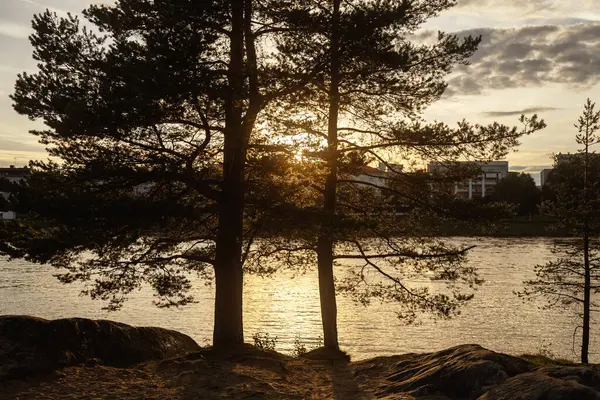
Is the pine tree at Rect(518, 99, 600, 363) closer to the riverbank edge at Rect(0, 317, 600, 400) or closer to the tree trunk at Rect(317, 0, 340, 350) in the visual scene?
the tree trunk at Rect(317, 0, 340, 350)

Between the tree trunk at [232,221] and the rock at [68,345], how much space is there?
121 centimetres

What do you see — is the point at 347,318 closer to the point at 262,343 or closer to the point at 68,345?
the point at 262,343

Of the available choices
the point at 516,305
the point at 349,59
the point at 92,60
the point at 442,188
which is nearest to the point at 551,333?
the point at 516,305

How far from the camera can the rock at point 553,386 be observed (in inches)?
284

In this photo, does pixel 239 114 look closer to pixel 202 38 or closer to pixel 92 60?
pixel 202 38

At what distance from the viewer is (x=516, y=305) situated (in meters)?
31.2

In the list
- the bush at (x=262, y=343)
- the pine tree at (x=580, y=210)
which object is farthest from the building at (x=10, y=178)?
the pine tree at (x=580, y=210)

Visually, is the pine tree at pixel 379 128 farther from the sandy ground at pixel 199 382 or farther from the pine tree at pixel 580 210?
the pine tree at pixel 580 210

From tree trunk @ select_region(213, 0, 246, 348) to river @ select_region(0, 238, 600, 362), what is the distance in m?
5.16

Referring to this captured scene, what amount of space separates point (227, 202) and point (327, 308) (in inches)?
224

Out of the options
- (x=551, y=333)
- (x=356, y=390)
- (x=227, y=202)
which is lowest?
(x=551, y=333)

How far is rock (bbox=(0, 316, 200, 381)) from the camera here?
32.2 ft

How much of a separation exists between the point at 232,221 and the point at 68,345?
4085 millimetres

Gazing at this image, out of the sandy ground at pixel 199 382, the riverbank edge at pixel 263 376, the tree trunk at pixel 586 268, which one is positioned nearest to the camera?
the riverbank edge at pixel 263 376
